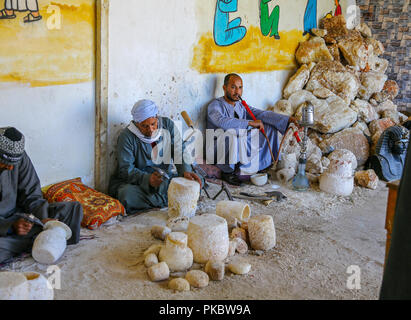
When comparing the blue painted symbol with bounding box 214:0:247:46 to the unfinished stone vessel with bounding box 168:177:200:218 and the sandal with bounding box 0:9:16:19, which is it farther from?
the sandal with bounding box 0:9:16:19

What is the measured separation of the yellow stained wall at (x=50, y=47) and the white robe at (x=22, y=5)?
40mm

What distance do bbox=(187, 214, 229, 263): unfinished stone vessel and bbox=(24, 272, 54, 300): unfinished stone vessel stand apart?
108 cm

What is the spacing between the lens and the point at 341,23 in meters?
8.49

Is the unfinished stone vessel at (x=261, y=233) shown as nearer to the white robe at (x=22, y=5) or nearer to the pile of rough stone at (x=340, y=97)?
Result: the pile of rough stone at (x=340, y=97)

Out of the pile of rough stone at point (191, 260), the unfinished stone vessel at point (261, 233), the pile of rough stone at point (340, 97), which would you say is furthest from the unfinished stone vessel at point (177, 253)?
the pile of rough stone at point (340, 97)

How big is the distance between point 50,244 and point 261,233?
1.61 m

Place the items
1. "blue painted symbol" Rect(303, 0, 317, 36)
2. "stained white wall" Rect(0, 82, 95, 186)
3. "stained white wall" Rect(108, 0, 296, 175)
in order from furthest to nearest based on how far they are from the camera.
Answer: "blue painted symbol" Rect(303, 0, 317, 36) → "stained white wall" Rect(108, 0, 296, 175) → "stained white wall" Rect(0, 82, 95, 186)

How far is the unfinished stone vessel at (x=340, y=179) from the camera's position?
5137 mm

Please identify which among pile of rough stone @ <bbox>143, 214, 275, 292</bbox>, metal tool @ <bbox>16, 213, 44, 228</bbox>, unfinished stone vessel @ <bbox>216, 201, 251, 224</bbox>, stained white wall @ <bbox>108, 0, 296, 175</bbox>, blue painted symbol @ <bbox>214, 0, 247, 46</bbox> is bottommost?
pile of rough stone @ <bbox>143, 214, 275, 292</bbox>

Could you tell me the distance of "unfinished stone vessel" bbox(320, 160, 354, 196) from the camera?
514 centimetres

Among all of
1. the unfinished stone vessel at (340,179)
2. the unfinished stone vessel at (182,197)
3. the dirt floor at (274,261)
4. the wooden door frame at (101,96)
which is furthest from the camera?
the unfinished stone vessel at (340,179)

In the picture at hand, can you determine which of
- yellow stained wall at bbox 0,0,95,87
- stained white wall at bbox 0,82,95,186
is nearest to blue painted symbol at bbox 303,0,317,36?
yellow stained wall at bbox 0,0,95,87
